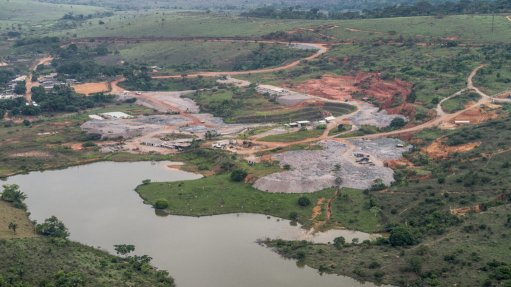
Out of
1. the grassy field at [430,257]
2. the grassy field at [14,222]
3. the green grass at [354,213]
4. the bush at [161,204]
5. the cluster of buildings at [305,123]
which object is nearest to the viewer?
the grassy field at [430,257]

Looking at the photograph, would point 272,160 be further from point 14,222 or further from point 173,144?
point 14,222

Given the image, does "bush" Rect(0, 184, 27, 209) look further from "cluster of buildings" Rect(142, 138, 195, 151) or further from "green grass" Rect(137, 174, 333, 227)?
"cluster of buildings" Rect(142, 138, 195, 151)

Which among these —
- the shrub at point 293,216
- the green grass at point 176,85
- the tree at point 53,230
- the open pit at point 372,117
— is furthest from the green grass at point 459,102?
the tree at point 53,230

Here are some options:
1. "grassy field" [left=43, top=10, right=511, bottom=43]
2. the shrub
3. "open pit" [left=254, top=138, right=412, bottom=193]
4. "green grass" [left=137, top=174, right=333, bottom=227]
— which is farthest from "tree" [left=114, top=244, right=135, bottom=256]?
"grassy field" [left=43, top=10, right=511, bottom=43]

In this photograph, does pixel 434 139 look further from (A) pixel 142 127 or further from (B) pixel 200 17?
(B) pixel 200 17

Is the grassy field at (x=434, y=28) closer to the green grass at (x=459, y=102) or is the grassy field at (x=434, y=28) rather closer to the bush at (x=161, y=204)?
the green grass at (x=459, y=102)

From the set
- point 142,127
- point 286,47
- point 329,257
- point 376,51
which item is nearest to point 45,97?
point 142,127
